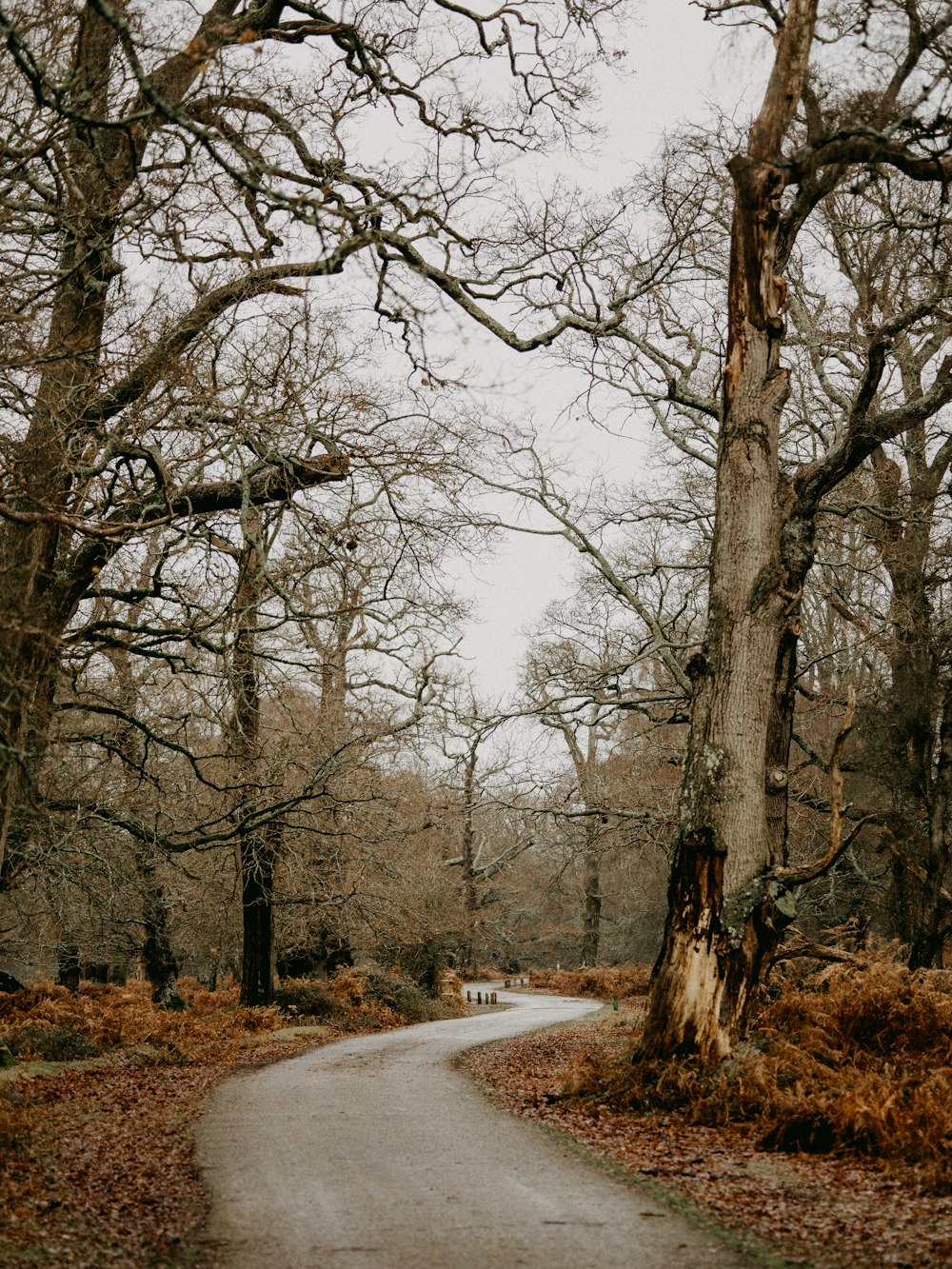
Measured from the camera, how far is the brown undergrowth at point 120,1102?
5.08m

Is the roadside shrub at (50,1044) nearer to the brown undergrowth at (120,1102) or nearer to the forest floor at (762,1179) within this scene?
the brown undergrowth at (120,1102)

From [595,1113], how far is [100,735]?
21.5 feet

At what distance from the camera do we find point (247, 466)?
10016 millimetres

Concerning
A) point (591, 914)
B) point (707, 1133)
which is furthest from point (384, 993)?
point (591, 914)

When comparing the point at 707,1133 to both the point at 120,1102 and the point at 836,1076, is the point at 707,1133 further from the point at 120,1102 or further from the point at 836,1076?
the point at 120,1102

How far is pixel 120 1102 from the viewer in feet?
31.0

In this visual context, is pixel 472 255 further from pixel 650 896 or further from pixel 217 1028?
pixel 650 896

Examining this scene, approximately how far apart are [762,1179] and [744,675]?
4.69 meters

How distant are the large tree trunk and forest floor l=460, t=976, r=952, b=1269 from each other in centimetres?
84

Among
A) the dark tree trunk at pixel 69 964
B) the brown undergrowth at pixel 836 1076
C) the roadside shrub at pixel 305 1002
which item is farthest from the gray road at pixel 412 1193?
the dark tree trunk at pixel 69 964

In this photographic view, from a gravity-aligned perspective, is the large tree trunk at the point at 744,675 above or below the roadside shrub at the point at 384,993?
above

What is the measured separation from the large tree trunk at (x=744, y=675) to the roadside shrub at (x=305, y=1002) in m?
12.4

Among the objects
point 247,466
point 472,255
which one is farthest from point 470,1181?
point 472,255

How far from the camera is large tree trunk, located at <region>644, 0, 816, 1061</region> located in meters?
9.00
